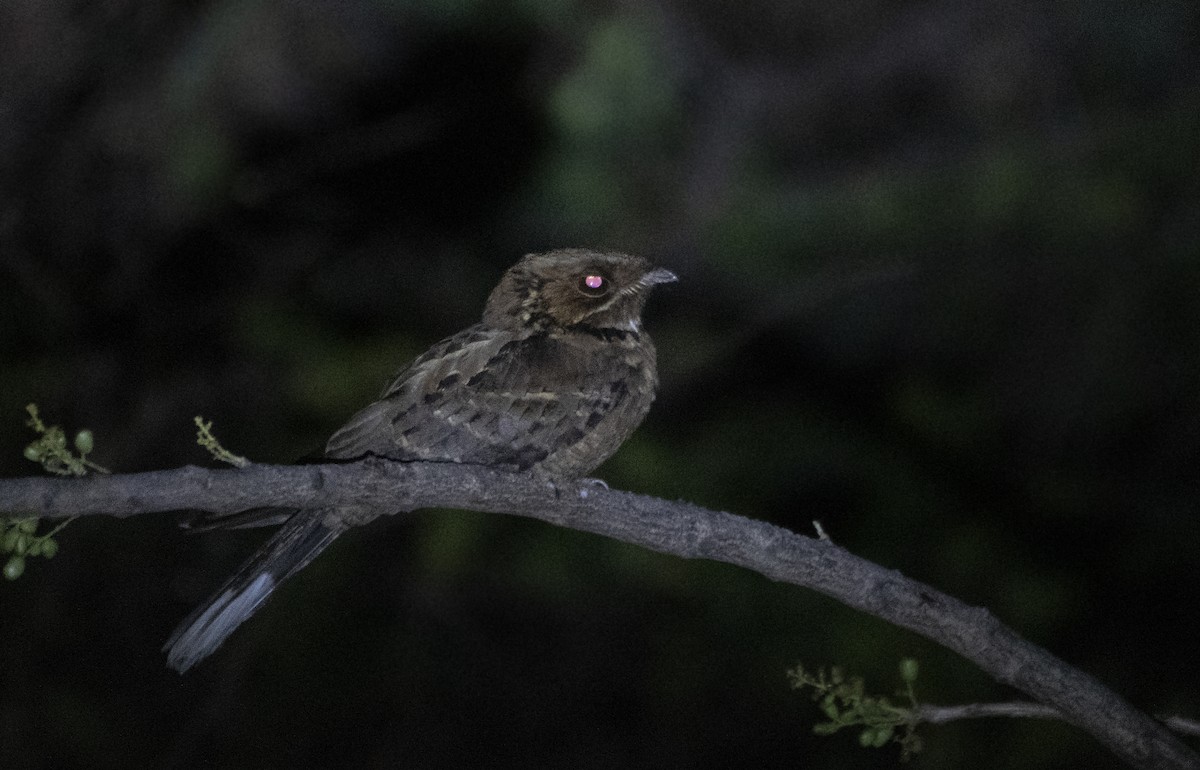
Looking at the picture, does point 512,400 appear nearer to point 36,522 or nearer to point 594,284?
point 594,284

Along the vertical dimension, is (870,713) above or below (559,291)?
below

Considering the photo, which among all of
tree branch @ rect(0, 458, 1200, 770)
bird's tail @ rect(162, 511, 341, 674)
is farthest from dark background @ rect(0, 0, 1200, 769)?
tree branch @ rect(0, 458, 1200, 770)

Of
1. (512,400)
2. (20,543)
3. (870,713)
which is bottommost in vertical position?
(870,713)

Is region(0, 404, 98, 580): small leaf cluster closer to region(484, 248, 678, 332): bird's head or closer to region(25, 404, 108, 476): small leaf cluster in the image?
region(25, 404, 108, 476): small leaf cluster

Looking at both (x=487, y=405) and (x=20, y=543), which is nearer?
(x=20, y=543)

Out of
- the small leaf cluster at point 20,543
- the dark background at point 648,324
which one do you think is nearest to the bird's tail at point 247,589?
the small leaf cluster at point 20,543

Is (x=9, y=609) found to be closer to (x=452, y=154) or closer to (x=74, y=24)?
(x=74, y=24)

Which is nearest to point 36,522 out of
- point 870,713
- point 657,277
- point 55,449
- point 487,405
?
point 55,449

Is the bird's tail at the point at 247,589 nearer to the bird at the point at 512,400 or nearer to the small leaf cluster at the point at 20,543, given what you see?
the bird at the point at 512,400
